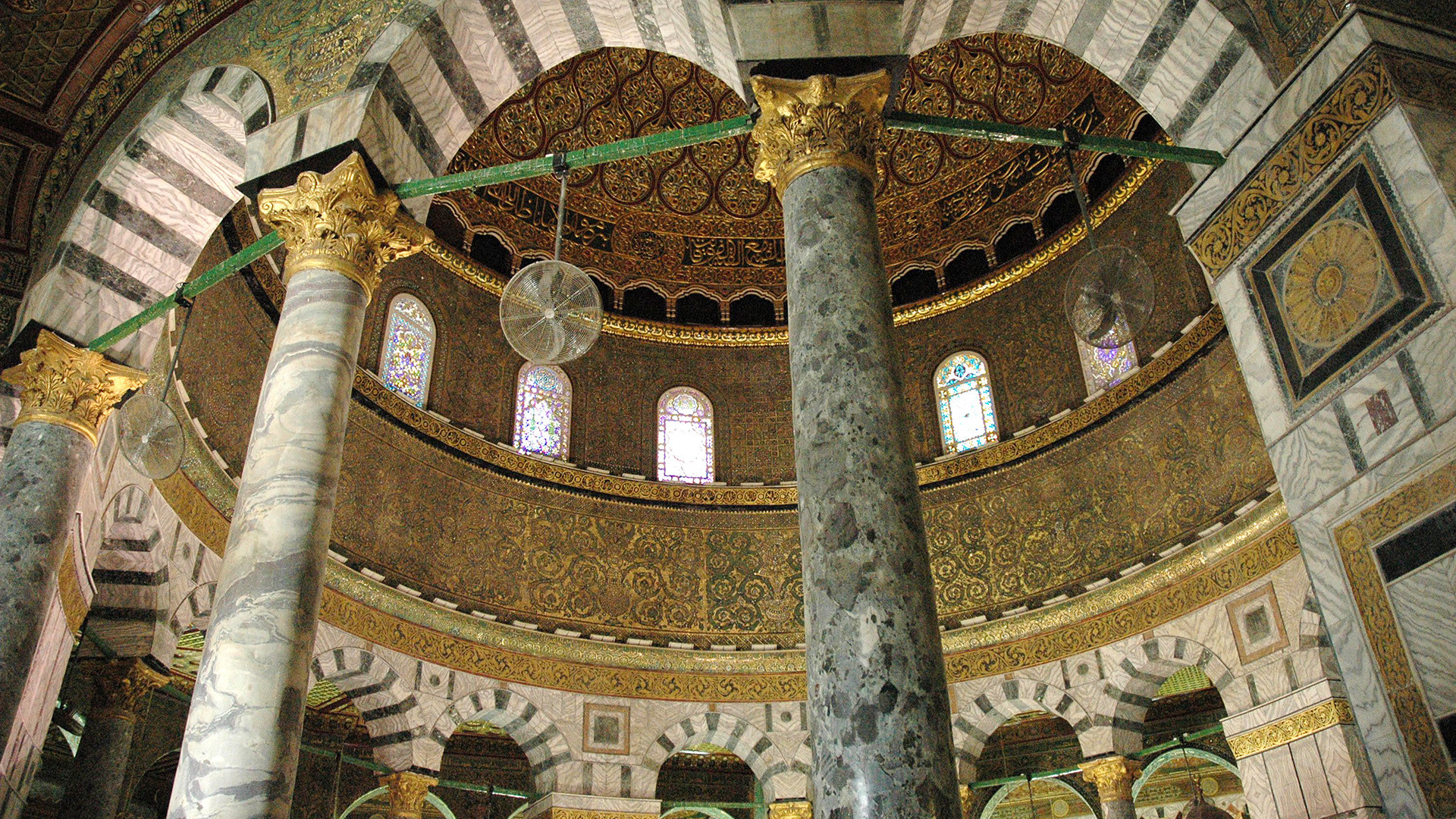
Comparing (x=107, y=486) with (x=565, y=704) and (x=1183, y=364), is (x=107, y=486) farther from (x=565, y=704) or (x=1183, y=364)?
(x=1183, y=364)

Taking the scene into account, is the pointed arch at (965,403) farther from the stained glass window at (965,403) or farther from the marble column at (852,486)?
the marble column at (852,486)

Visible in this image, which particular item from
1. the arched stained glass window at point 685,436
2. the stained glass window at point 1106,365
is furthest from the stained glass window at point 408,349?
the stained glass window at point 1106,365

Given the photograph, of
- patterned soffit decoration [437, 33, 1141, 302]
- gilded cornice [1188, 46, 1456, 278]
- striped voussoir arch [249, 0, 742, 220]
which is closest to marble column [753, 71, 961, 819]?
striped voussoir arch [249, 0, 742, 220]

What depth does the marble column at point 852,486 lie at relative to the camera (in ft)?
10.9

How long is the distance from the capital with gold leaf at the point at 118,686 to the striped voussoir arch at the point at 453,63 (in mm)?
4404

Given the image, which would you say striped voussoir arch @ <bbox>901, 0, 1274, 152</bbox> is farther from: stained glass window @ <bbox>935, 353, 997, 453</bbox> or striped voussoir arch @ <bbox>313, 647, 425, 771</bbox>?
striped voussoir arch @ <bbox>313, 647, 425, 771</bbox>

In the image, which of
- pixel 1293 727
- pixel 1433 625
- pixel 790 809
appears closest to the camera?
pixel 1433 625

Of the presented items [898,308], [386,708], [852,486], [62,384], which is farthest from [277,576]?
[898,308]

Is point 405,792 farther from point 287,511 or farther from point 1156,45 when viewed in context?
point 1156,45

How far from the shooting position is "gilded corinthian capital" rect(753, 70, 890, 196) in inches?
186

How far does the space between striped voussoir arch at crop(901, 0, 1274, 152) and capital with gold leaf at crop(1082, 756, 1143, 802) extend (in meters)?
6.42

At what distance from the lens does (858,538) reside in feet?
12.2

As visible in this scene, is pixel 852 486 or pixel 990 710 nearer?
pixel 852 486

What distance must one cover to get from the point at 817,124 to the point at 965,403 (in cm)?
812
